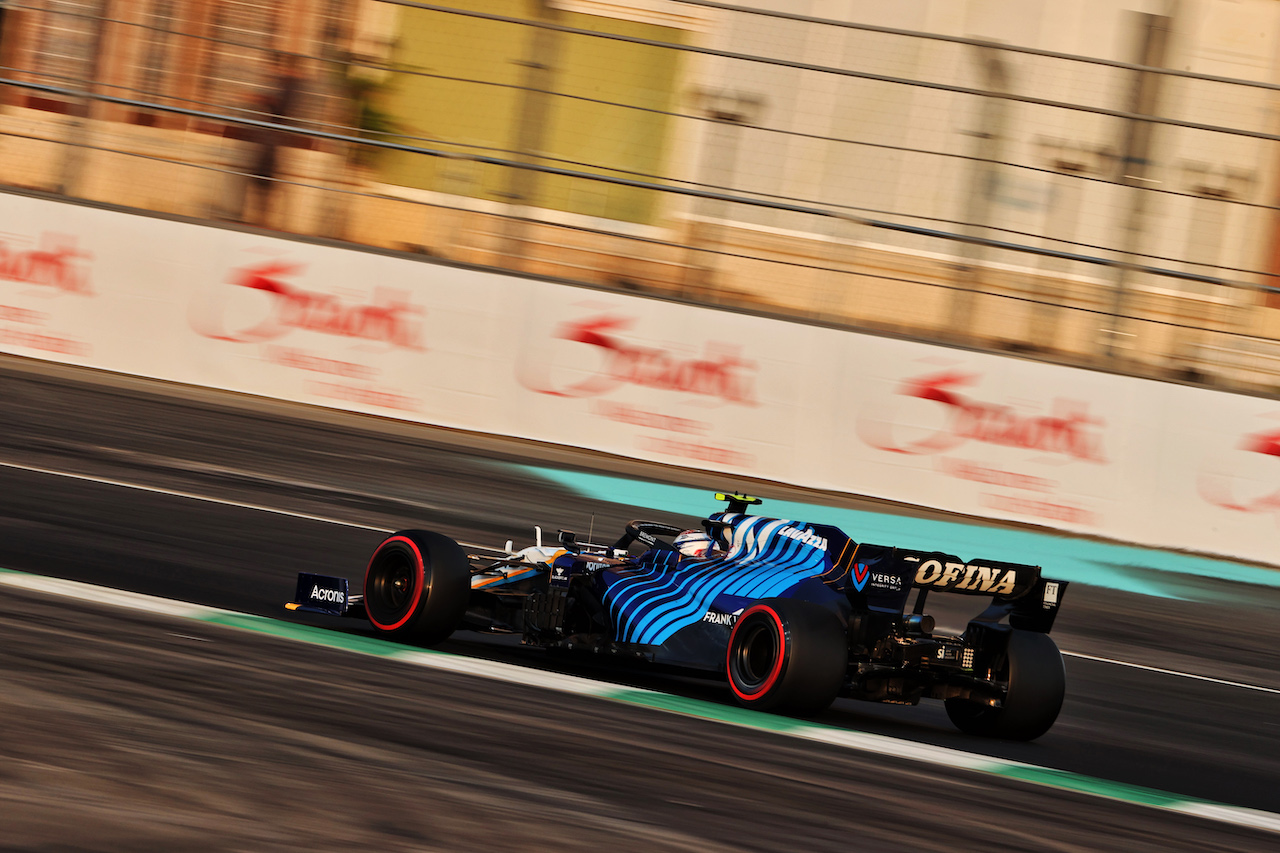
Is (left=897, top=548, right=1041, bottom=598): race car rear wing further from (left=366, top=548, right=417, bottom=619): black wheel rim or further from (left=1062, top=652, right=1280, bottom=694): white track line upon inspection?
(left=1062, top=652, right=1280, bottom=694): white track line

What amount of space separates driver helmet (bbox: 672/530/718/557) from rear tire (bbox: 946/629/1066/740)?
1175 mm

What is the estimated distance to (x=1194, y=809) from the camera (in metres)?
5.15

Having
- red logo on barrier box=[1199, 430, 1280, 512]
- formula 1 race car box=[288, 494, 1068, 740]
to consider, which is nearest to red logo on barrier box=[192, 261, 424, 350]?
red logo on barrier box=[1199, 430, 1280, 512]

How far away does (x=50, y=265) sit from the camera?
45.6 ft

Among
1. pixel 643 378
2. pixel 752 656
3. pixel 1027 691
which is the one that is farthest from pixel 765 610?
pixel 643 378

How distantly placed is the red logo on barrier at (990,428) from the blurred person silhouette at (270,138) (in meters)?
6.39

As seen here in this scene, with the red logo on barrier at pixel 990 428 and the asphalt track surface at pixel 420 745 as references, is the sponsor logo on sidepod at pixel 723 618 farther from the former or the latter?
the red logo on barrier at pixel 990 428

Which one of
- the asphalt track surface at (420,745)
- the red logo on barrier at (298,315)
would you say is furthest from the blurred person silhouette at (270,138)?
the asphalt track surface at (420,745)

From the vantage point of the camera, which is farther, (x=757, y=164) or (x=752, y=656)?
(x=757, y=164)

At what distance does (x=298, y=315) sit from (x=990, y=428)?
5.78 metres

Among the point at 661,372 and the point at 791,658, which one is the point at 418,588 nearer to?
the point at 791,658

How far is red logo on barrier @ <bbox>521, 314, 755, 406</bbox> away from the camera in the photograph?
12695 mm

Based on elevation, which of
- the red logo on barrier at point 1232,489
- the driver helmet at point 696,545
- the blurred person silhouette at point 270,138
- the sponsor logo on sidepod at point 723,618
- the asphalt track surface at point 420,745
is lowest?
the asphalt track surface at point 420,745

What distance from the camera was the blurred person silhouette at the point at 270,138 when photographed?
15.1 meters
